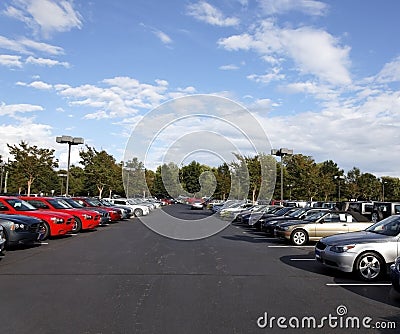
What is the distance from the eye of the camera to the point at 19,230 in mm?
12961

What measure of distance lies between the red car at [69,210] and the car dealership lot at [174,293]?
6.33 meters

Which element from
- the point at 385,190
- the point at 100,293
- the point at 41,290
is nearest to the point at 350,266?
the point at 100,293

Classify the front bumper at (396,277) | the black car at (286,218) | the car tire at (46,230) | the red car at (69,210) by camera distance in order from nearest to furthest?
the front bumper at (396,277)
the car tire at (46,230)
the black car at (286,218)
the red car at (69,210)

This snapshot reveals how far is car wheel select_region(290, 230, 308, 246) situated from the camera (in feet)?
53.7

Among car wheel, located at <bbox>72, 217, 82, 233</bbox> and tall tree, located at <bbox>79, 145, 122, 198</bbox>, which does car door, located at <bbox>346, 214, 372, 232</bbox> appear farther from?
tall tree, located at <bbox>79, 145, 122, 198</bbox>

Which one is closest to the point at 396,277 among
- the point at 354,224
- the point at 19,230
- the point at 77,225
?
the point at 354,224

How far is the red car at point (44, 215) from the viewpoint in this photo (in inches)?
622

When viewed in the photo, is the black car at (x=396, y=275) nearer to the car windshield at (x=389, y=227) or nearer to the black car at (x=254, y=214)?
the car windshield at (x=389, y=227)

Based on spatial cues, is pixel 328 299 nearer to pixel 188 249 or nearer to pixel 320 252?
pixel 320 252

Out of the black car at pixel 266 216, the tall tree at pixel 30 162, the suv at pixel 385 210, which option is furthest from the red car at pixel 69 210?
the tall tree at pixel 30 162

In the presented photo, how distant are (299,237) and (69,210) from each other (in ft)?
33.8

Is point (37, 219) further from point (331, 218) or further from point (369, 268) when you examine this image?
point (331, 218)

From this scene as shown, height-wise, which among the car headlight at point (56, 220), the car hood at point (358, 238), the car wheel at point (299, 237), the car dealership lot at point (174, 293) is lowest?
the car dealership lot at point (174, 293)

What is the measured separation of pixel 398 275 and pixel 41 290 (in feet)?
20.4
